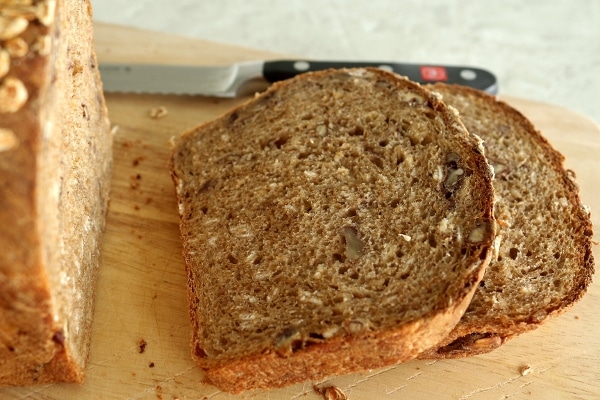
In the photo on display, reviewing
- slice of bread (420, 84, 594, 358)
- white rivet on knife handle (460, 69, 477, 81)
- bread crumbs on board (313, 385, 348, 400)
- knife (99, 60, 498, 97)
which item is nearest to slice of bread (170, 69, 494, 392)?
bread crumbs on board (313, 385, 348, 400)

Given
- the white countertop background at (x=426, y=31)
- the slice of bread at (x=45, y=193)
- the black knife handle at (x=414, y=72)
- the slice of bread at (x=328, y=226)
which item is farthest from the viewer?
the white countertop background at (x=426, y=31)

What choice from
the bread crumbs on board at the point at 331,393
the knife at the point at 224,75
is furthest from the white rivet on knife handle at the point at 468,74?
the bread crumbs on board at the point at 331,393

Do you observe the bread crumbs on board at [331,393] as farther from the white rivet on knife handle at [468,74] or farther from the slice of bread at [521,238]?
the white rivet on knife handle at [468,74]

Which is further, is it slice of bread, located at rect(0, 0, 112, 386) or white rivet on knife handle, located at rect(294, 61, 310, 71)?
white rivet on knife handle, located at rect(294, 61, 310, 71)

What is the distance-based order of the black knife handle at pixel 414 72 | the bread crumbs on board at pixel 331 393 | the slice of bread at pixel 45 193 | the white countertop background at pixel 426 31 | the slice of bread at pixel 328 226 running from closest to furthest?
the slice of bread at pixel 45 193 → the slice of bread at pixel 328 226 → the bread crumbs on board at pixel 331 393 → the black knife handle at pixel 414 72 → the white countertop background at pixel 426 31

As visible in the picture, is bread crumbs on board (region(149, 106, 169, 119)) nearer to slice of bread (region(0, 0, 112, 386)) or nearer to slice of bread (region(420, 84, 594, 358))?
slice of bread (region(0, 0, 112, 386))

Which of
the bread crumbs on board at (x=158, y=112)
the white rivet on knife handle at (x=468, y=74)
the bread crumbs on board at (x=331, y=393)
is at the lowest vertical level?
the bread crumbs on board at (x=331, y=393)

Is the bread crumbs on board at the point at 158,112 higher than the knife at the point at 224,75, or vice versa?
the knife at the point at 224,75

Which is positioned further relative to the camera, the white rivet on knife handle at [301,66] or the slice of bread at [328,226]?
the white rivet on knife handle at [301,66]
